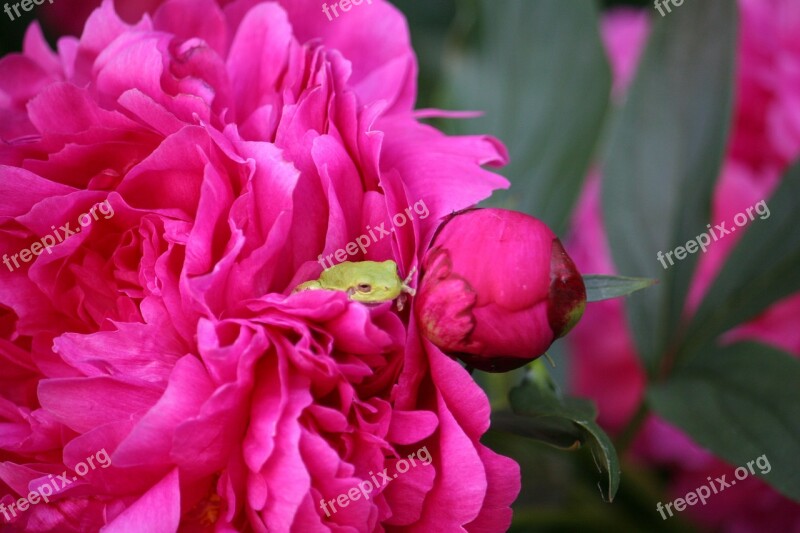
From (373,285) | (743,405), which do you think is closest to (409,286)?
(373,285)

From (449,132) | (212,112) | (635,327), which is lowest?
(635,327)

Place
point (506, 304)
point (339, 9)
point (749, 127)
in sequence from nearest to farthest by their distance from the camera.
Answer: point (506, 304), point (339, 9), point (749, 127)

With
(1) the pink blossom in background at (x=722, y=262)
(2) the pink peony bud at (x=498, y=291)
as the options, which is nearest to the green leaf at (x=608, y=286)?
(2) the pink peony bud at (x=498, y=291)

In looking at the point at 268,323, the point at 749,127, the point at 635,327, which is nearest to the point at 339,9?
the point at 268,323

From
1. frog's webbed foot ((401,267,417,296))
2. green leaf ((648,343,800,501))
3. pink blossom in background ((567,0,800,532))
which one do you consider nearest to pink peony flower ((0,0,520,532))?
frog's webbed foot ((401,267,417,296))

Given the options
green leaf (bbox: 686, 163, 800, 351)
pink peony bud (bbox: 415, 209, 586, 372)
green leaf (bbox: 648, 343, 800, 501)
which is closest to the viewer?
pink peony bud (bbox: 415, 209, 586, 372)

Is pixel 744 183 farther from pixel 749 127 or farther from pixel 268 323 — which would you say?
pixel 268 323

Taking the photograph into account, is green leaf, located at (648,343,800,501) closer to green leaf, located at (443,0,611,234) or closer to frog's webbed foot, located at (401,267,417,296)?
green leaf, located at (443,0,611,234)
